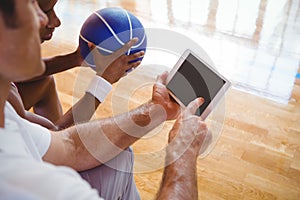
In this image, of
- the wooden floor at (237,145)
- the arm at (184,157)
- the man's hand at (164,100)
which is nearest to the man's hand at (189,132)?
the arm at (184,157)

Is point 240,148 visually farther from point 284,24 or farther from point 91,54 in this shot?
point 284,24

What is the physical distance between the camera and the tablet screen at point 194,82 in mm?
1367

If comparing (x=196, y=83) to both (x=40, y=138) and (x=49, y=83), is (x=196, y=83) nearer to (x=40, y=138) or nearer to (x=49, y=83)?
(x=40, y=138)

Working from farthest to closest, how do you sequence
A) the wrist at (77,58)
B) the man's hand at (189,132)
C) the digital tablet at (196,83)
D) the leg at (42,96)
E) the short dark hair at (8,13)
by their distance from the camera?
the wrist at (77,58) → the leg at (42,96) → the digital tablet at (196,83) → the man's hand at (189,132) → the short dark hair at (8,13)

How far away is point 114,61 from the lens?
152 cm

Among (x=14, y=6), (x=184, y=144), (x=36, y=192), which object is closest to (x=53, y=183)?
(x=36, y=192)

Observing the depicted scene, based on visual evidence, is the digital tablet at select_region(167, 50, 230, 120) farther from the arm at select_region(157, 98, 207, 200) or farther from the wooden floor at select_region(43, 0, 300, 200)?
the wooden floor at select_region(43, 0, 300, 200)

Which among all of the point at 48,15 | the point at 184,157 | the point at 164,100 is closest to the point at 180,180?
the point at 184,157

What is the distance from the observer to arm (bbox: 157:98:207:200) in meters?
1.08

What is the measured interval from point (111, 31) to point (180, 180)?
714 millimetres

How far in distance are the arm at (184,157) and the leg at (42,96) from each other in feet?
2.49

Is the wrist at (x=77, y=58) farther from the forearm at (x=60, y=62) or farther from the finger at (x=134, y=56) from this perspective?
the finger at (x=134, y=56)

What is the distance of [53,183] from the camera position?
68cm

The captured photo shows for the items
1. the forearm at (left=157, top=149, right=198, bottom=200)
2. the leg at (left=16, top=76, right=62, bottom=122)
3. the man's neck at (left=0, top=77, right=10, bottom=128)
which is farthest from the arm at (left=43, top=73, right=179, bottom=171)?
the leg at (left=16, top=76, right=62, bottom=122)
